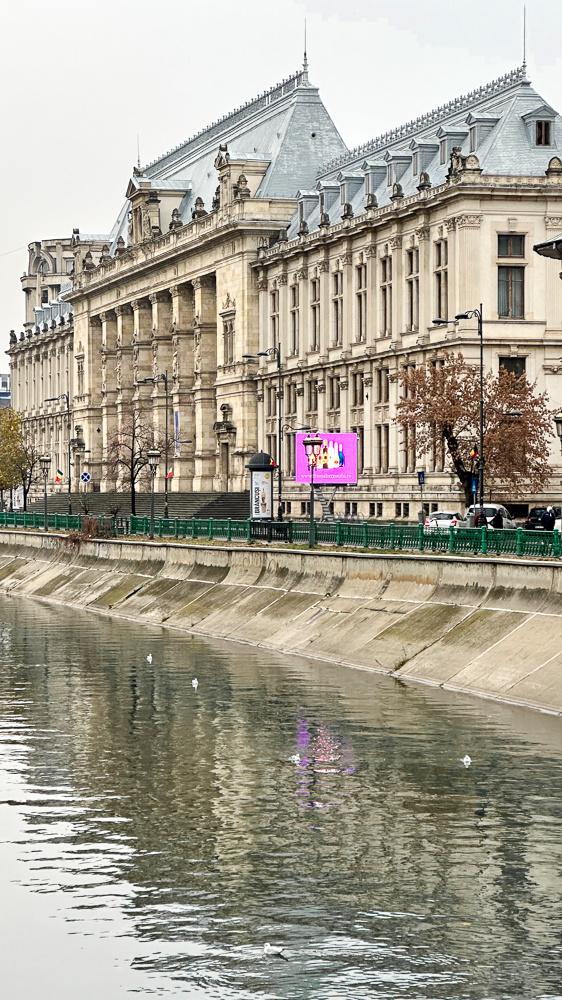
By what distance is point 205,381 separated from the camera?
405 feet

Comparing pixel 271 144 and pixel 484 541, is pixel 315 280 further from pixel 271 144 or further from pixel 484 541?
pixel 484 541

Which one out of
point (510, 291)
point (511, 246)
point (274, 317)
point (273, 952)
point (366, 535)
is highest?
point (511, 246)

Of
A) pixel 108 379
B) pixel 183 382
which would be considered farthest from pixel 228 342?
pixel 108 379

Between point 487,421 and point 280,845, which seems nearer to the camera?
point 280,845

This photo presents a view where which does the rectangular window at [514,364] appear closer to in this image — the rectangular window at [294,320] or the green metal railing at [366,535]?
the green metal railing at [366,535]

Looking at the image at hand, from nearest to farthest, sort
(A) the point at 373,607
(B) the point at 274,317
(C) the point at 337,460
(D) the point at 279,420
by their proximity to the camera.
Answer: (A) the point at 373,607 < (C) the point at 337,460 < (D) the point at 279,420 < (B) the point at 274,317

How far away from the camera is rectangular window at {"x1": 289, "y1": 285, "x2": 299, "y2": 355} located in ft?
350

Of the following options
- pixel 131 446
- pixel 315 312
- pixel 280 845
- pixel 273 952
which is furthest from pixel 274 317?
pixel 273 952

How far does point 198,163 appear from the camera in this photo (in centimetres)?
13612

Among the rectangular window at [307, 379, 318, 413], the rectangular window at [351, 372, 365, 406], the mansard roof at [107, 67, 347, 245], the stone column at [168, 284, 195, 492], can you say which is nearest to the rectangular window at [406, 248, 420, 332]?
the rectangular window at [351, 372, 365, 406]

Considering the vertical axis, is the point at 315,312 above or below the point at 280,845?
above

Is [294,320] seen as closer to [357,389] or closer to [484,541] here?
[357,389]

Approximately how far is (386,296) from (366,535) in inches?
1663

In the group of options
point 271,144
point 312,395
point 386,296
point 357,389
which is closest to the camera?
point 386,296
